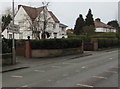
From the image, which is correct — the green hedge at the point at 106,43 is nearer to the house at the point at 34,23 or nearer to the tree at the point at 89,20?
the house at the point at 34,23

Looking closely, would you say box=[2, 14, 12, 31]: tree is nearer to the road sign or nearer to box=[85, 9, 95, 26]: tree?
box=[85, 9, 95, 26]: tree

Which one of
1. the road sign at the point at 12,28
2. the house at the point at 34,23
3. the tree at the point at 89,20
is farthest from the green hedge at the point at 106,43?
the tree at the point at 89,20

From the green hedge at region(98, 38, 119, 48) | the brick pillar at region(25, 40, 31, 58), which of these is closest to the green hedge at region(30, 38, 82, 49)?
the brick pillar at region(25, 40, 31, 58)

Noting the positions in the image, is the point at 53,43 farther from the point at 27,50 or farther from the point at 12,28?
the point at 12,28

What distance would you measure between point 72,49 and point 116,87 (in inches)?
654

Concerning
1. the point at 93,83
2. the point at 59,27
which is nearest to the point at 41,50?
the point at 93,83

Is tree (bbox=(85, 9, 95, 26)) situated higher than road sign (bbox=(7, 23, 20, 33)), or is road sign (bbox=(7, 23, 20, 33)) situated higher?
tree (bbox=(85, 9, 95, 26))

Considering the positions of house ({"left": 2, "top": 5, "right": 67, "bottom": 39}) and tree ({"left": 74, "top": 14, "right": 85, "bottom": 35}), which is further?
tree ({"left": 74, "top": 14, "right": 85, "bottom": 35})

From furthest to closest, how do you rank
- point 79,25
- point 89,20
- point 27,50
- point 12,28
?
point 79,25
point 89,20
point 27,50
point 12,28

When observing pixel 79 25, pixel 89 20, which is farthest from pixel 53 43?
pixel 79 25

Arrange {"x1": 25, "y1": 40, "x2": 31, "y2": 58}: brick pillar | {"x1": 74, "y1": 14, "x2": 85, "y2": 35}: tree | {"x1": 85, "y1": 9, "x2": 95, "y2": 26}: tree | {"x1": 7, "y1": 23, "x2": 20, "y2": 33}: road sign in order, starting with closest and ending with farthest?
{"x1": 7, "y1": 23, "x2": 20, "y2": 33}: road sign < {"x1": 25, "y1": 40, "x2": 31, "y2": 58}: brick pillar < {"x1": 85, "y1": 9, "x2": 95, "y2": 26}: tree < {"x1": 74, "y1": 14, "x2": 85, "y2": 35}: tree

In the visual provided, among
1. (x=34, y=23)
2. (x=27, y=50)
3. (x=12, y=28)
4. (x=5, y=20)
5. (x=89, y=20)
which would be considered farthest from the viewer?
(x=89, y=20)

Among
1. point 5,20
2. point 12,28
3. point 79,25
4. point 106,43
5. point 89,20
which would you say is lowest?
point 106,43

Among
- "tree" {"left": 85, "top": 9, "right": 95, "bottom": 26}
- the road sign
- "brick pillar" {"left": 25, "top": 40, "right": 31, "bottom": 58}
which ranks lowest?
"brick pillar" {"left": 25, "top": 40, "right": 31, "bottom": 58}
